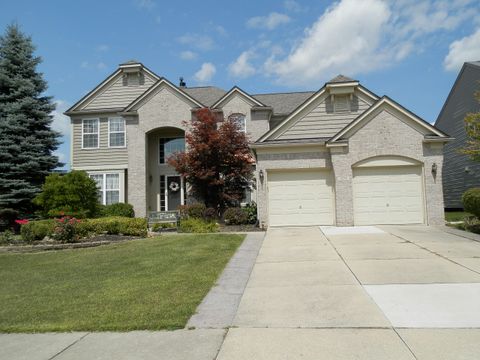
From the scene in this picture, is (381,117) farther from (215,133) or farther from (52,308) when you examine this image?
(52,308)

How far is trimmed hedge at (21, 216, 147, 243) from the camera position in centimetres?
1440

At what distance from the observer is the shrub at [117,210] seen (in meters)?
19.9

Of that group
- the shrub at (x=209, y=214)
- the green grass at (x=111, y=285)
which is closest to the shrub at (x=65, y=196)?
the green grass at (x=111, y=285)

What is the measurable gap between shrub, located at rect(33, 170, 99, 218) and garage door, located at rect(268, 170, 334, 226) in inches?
340

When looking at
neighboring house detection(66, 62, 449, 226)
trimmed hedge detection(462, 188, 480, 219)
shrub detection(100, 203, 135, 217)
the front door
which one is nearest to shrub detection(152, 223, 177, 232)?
shrub detection(100, 203, 135, 217)

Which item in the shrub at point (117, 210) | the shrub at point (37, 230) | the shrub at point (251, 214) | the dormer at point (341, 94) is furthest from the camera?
the shrub at point (117, 210)

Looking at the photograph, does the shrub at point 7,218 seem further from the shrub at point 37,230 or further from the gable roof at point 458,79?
the gable roof at point 458,79

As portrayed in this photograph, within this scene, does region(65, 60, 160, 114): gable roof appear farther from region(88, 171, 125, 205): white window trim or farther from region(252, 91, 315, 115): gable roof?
region(252, 91, 315, 115): gable roof

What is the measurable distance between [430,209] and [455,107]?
40.1 feet

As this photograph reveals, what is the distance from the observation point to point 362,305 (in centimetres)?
529

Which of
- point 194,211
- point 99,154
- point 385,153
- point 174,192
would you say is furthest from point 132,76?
point 385,153

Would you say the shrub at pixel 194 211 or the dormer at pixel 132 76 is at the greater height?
the dormer at pixel 132 76

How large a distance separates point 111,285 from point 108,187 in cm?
1602

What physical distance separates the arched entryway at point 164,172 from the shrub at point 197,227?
251 inches
